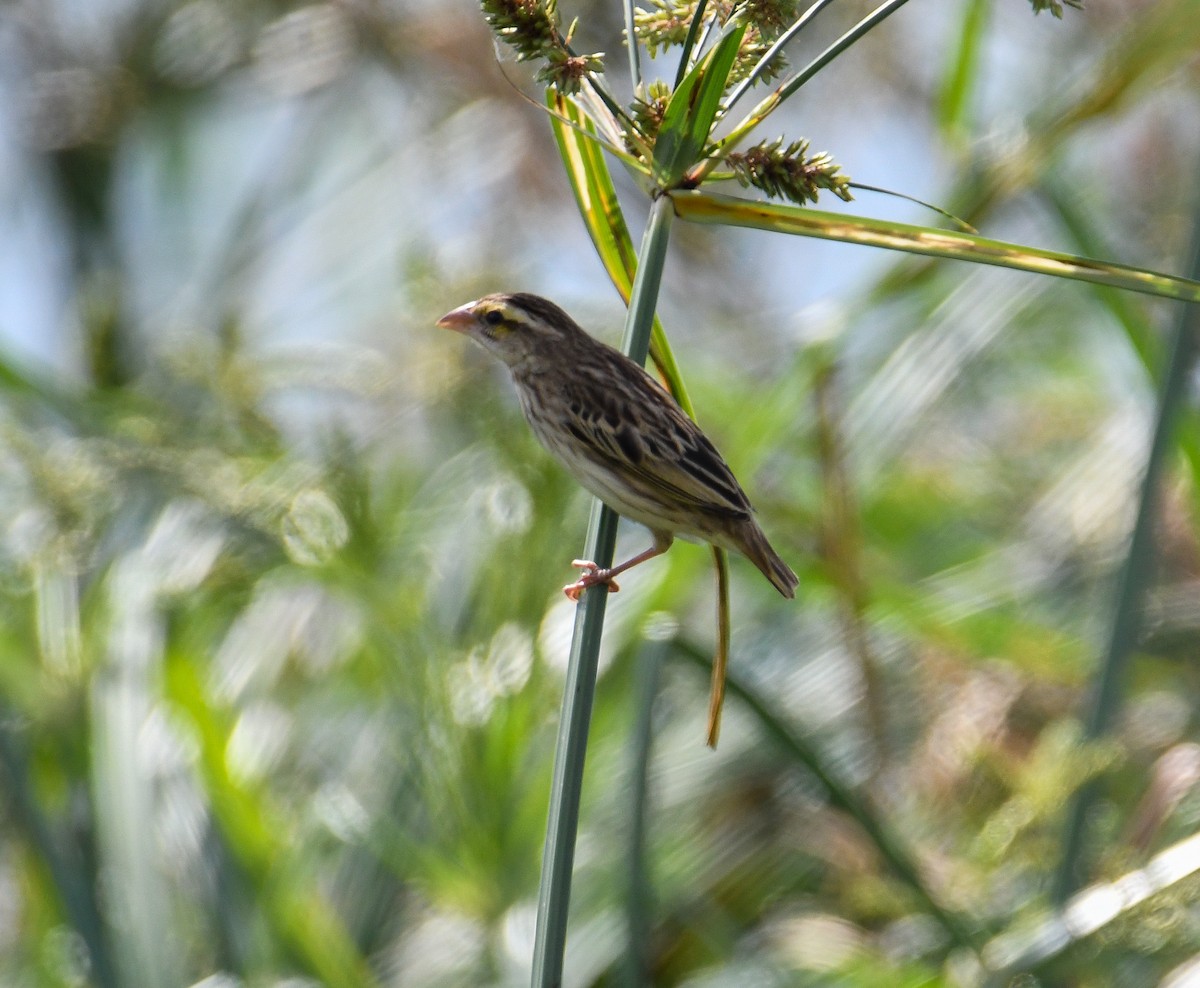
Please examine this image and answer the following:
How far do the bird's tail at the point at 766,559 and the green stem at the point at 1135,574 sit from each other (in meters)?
0.72

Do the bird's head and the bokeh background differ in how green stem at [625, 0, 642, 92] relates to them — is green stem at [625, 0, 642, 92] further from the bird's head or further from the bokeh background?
the bird's head

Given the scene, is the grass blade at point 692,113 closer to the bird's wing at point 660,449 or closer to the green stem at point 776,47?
the green stem at point 776,47

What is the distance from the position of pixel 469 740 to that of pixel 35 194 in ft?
16.3

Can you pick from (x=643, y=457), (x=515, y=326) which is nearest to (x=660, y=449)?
(x=643, y=457)

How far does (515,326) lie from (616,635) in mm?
825

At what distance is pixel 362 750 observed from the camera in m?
4.67

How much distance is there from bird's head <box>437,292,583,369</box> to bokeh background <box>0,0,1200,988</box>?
10.6 inches

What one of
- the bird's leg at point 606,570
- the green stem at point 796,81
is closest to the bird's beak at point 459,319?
the bird's leg at point 606,570

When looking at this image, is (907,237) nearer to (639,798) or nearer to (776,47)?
(776,47)

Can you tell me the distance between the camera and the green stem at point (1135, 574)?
2746 millimetres

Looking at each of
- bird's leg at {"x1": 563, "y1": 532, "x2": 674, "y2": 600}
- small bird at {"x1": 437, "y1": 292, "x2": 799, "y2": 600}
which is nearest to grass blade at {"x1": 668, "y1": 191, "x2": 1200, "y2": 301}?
bird's leg at {"x1": 563, "y1": 532, "x2": 674, "y2": 600}

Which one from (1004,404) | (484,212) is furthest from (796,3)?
(484,212)

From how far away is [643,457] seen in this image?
3381mm

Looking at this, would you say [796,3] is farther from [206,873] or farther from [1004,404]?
[1004,404]
